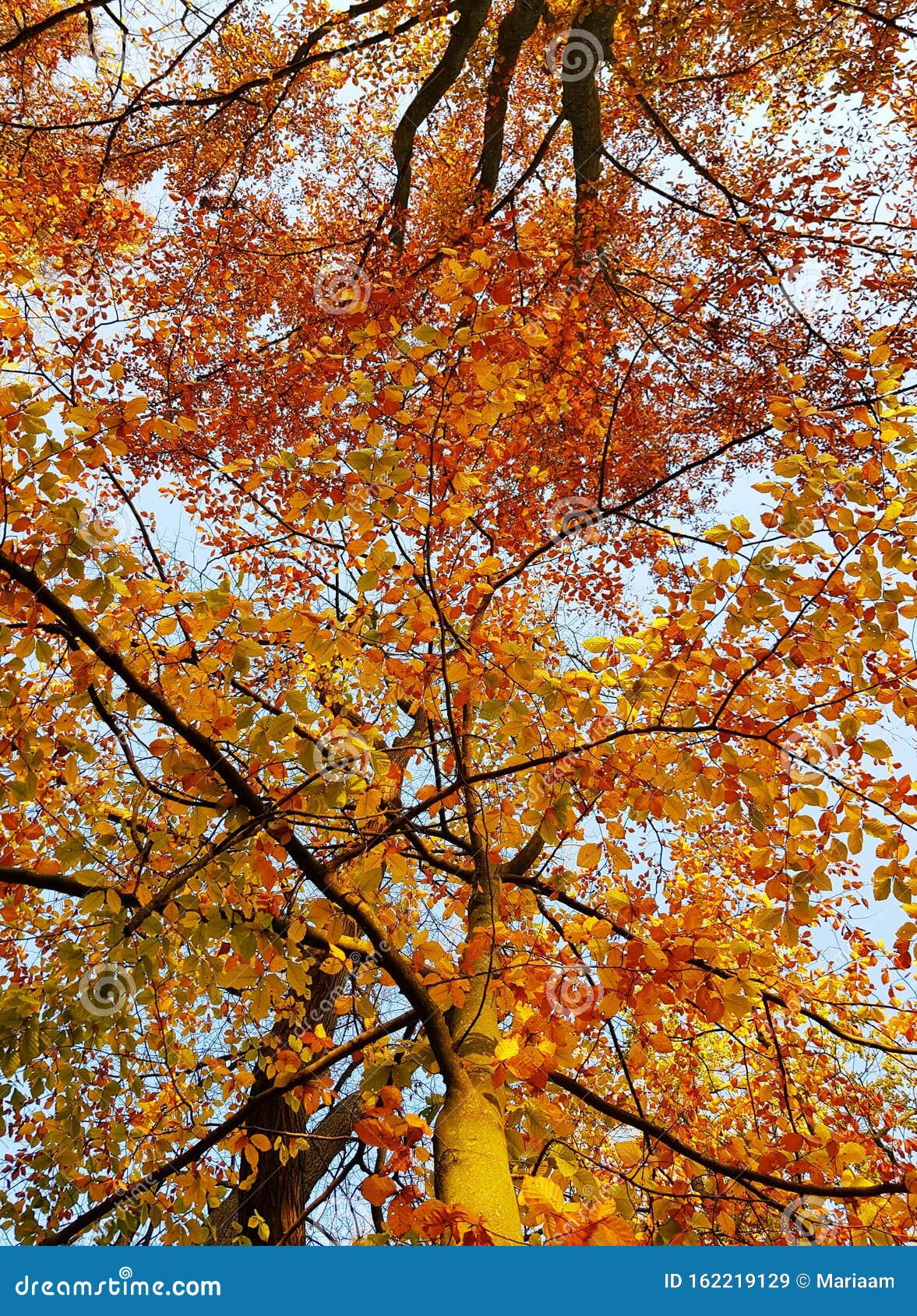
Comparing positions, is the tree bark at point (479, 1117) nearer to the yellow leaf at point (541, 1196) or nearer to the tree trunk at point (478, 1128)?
the tree trunk at point (478, 1128)

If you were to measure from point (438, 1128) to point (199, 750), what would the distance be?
72.2 inches

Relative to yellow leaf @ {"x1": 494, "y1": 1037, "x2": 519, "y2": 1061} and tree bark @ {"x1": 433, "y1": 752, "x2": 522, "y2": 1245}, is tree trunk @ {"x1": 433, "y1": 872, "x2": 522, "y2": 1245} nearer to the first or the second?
tree bark @ {"x1": 433, "y1": 752, "x2": 522, "y2": 1245}

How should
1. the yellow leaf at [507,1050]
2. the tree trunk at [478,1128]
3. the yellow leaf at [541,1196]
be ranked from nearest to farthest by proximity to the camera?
the yellow leaf at [541,1196] → the tree trunk at [478,1128] → the yellow leaf at [507,1050]

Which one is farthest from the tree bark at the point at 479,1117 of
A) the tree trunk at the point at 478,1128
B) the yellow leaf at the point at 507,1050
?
the yellow leaf at the point at 507,1050

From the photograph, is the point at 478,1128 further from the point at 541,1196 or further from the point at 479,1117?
the point at 541,1196

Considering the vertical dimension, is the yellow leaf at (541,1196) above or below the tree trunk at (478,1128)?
below

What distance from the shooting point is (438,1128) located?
2.94 metres

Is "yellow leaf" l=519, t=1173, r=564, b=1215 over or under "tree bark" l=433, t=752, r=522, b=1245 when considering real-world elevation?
under

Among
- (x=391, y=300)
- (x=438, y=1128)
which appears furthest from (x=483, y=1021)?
(x=391, y=300)

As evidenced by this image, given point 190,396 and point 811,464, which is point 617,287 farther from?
point 811,464

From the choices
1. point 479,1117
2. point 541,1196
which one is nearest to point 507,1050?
point 479,1117

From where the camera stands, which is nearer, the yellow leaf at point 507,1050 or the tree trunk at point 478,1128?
the tree trunk at point 478,1128

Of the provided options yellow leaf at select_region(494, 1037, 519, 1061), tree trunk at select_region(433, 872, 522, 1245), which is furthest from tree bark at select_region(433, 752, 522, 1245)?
yellow leaf at select_region(494, 1037, 519, 1061)

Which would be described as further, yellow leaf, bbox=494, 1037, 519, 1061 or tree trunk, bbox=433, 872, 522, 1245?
yellow leaf, bbox=494, 1037, 519, 1061
